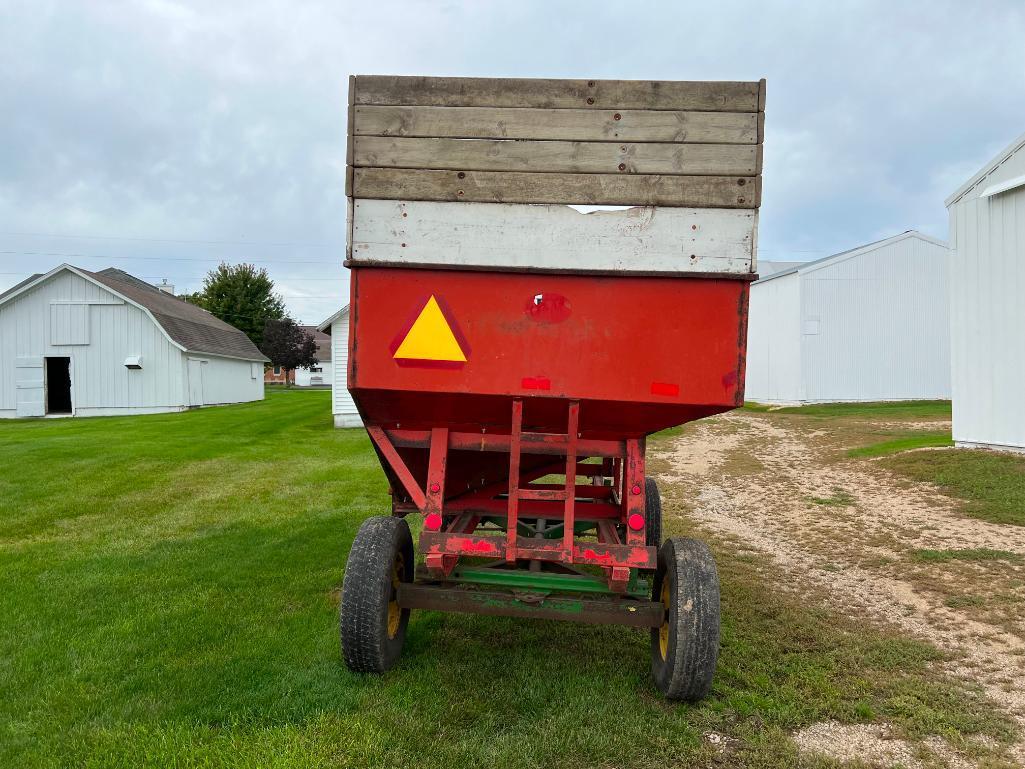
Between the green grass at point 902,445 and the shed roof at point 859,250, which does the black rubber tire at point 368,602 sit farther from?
the shed roof at point 859,250

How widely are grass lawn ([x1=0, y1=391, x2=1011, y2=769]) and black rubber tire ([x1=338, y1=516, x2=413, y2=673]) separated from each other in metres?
0.16

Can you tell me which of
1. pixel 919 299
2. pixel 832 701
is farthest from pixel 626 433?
pixel 919 299

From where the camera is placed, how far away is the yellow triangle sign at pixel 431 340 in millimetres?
3854

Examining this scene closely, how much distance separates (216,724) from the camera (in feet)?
11.3

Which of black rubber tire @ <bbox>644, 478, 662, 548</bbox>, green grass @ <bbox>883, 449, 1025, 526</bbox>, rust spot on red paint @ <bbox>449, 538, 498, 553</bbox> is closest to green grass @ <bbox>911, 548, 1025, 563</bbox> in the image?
green grass @ <bbox>883, 449, 1025, 526</bbox>

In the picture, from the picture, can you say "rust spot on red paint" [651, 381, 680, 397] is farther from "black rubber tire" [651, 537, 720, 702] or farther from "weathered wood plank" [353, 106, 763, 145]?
"weathered wood plank" [353, 106, 763, 145]

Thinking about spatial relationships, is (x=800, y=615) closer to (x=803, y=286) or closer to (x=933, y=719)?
(x=933, y=719)

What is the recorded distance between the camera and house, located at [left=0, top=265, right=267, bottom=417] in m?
23.7

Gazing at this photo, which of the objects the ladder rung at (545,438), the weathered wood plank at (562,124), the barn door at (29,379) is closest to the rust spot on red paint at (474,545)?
the ladder rung at (545,438)

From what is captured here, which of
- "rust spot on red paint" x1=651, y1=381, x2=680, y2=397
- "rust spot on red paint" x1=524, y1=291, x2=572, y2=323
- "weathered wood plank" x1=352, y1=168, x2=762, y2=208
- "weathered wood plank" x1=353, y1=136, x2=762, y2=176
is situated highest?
"weathered wood plank" x1=353, y1=136, x2=762, y2=176

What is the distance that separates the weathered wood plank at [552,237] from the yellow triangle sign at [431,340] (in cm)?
27

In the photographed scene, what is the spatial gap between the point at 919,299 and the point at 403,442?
2573 centimetres

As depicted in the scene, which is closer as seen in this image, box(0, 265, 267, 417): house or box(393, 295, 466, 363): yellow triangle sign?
box(393, 295, 466, 363): yellow triangle sign

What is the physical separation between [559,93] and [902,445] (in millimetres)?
12837
